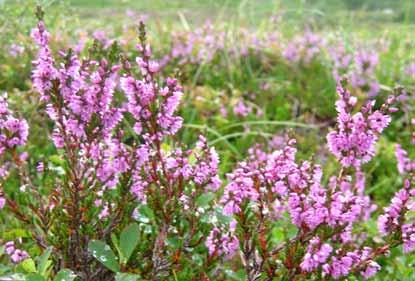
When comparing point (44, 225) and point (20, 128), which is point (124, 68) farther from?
point (44, 225)

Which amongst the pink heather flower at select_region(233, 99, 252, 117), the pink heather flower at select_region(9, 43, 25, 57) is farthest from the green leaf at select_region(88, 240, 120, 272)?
the pink heather flower at select_region(233, 99, 252, 117)

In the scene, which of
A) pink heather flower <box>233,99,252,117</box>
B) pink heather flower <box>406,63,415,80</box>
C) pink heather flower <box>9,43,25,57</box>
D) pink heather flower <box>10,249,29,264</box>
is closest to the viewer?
pink heather flower <box>10,249,29,264</box>

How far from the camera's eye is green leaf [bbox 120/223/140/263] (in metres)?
1.96

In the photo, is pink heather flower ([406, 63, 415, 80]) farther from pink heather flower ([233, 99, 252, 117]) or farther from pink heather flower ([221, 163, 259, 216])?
pink heather flower ([221, 163, 259, 216])

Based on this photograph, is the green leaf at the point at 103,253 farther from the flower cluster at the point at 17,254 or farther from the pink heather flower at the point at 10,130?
the flower cluster at the point at 17,254

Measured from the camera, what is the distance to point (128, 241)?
1975 millimetres

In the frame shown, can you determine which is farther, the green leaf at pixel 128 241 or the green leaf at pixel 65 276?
the green leaf at pixel 128 241

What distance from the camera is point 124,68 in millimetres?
1916

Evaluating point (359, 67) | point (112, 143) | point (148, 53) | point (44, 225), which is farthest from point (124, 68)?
point (359, 67)

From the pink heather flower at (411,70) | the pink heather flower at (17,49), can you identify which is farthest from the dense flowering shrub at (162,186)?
the pink heather flower at (411,70)

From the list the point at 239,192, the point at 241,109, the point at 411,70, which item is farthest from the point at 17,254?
the point at 411,70

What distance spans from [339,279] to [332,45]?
17.1ft

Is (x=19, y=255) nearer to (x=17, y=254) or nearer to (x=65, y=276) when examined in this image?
(x=17, y=254)

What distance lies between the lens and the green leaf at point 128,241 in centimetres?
196
